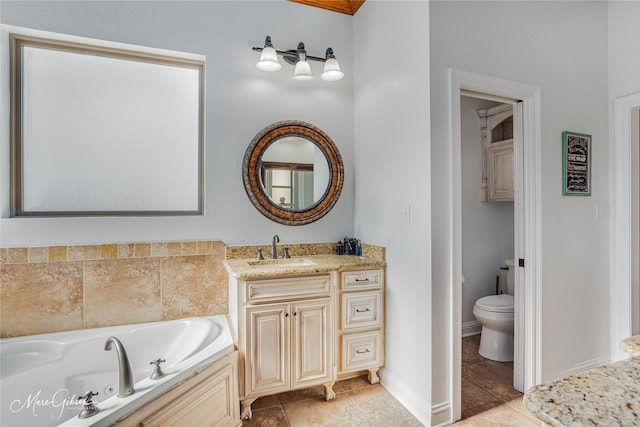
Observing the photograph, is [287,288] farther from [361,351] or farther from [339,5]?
[339,5]

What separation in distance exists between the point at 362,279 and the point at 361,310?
0.22 metres

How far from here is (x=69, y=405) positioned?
5.43ft

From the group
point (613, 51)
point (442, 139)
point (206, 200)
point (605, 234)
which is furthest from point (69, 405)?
point (613, 51)

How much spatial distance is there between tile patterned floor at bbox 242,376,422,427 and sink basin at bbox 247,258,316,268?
0.89 meters

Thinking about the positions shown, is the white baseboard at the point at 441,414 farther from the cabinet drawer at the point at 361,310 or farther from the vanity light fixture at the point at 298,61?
the vanity light fixture at the point at 298,61

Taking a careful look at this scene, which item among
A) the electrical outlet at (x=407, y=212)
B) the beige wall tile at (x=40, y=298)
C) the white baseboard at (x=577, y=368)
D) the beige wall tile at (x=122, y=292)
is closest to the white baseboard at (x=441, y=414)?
the white baseboard at (x=577, y=368)

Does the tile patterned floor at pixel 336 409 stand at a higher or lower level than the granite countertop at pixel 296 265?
lower

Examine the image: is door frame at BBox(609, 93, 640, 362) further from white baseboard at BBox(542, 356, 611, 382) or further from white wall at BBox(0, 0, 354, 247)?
white wall at BBox(0, 0, 354, 247)

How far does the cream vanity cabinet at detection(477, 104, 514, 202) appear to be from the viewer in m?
3.01

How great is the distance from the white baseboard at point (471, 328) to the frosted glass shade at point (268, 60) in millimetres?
2935

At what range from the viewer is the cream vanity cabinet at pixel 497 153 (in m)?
3.01

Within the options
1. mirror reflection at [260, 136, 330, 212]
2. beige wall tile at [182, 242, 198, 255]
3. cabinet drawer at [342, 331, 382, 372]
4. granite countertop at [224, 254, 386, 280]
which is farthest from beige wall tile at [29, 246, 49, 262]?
cabinet drawer at [342, 331, 382, 372]

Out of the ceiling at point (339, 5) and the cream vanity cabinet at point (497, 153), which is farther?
the cream vanity cabinet at point (497, 153)

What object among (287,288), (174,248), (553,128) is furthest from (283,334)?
(553,128)
